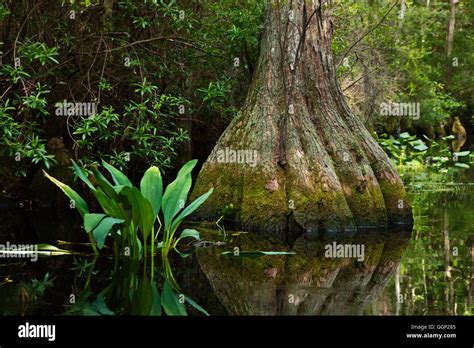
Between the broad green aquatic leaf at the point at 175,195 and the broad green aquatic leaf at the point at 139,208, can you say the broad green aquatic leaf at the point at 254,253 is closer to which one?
the broad green aquatic leaf at the point at 175,195

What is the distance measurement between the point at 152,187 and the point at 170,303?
2113 millimetres

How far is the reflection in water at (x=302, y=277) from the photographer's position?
18.1 ft

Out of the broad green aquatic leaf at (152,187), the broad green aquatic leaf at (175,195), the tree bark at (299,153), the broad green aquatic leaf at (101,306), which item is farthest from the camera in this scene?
the tree bark at (299,153)

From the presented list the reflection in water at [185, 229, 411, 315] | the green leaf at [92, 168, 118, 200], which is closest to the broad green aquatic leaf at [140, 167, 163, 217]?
the green leaf at [92, 168, 118, 200]

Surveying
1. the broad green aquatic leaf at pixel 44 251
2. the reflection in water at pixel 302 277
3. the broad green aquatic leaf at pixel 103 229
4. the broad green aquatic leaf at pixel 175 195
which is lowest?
the reflection in water at pixel 302 277

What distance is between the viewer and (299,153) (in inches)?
391

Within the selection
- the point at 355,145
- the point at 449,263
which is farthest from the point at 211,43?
the point at 449,263

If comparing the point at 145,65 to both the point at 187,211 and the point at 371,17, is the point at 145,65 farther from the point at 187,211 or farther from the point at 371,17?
the point at 371,17

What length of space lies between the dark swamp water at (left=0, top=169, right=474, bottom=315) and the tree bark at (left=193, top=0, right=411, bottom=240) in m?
0.44

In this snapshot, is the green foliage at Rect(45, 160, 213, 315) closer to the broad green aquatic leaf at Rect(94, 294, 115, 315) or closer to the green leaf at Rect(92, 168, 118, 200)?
the green leaf at Rect(92, 168, 118, 200)

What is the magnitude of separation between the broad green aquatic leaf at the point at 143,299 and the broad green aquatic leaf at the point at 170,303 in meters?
0.10

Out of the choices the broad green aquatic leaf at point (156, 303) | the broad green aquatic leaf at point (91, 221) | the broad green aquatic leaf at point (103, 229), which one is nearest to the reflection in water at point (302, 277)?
the broad green aquatic leaf at point (156, 303)

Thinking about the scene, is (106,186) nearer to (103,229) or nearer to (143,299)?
(103,229)

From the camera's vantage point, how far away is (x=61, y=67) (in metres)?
11.5
